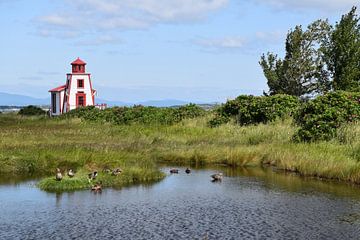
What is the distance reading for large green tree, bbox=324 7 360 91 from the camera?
53281 millimetres

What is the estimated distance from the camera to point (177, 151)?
3225cm

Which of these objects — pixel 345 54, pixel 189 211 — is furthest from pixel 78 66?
pixel 189 211

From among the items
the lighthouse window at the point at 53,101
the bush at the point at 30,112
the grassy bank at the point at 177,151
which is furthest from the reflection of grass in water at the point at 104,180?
the bush at the point at 30,112

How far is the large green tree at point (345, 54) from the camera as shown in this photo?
53.3 m

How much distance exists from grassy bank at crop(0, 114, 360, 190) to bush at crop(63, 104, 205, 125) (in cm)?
770

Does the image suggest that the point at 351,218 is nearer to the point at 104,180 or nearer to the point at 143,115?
the point at 104,180

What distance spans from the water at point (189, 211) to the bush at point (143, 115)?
25.6 meters

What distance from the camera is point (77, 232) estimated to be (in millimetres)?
15422

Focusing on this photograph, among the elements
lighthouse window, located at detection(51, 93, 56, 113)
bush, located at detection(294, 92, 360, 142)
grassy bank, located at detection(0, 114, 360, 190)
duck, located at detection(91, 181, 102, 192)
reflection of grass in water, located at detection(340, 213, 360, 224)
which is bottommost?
reflection of grass in water, located at detection(340, 213, 360, 224)

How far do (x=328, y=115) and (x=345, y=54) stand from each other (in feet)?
82.3

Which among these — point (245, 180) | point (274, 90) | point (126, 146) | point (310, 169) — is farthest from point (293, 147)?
point (274, 90)

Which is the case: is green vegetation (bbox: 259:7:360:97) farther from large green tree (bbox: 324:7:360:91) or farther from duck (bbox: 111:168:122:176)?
duck (bbox: 111:168:122:176)

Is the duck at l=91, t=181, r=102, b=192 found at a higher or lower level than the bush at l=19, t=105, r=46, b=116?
lower

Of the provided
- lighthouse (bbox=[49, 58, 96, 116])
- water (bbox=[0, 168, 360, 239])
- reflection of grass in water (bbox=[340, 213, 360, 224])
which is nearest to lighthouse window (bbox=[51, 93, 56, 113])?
lighthouse (bbox=[49, 58, 96, 116])
